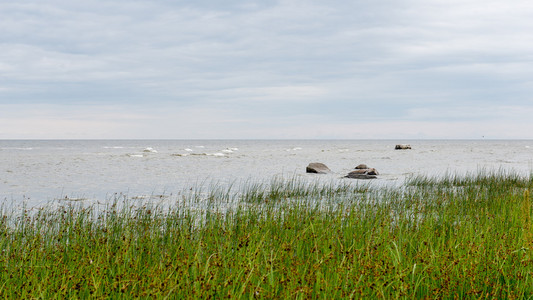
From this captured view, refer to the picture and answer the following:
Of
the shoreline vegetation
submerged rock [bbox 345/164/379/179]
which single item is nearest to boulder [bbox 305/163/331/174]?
submerged rock [bbox 345/164/379/179]

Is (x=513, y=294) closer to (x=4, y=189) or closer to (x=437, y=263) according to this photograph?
(x=437, y=263)

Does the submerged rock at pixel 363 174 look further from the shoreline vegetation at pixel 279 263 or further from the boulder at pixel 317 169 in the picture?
the shoreline vegetation at pixel 279 263

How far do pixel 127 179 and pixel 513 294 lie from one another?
2070cm

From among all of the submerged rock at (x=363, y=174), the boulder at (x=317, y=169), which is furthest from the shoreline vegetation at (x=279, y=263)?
the boulder at (x=317, y=169)

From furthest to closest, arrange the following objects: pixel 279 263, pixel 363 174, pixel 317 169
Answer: pixel 317 169
pixel 363 174
pixel 279 263

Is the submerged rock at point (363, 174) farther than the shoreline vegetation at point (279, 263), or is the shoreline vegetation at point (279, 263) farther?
the submerged rock at point (363, 174)

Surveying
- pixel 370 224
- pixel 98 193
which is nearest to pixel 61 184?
pixel 98 193

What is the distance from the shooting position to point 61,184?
20141 millimetres

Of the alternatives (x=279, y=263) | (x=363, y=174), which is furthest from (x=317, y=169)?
(x=279, y=263)

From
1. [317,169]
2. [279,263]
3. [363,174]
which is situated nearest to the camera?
[279,263]

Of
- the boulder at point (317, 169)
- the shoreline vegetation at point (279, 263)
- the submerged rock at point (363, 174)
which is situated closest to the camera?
the shoreline vegetation at point (279, 263)

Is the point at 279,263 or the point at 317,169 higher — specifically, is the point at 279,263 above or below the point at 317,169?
above

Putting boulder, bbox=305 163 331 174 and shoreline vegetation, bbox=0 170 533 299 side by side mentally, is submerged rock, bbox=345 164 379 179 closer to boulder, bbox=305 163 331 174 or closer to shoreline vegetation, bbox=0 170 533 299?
boulder, bbox=305 163 331 174

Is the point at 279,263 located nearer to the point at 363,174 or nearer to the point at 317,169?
the point at 363,174
